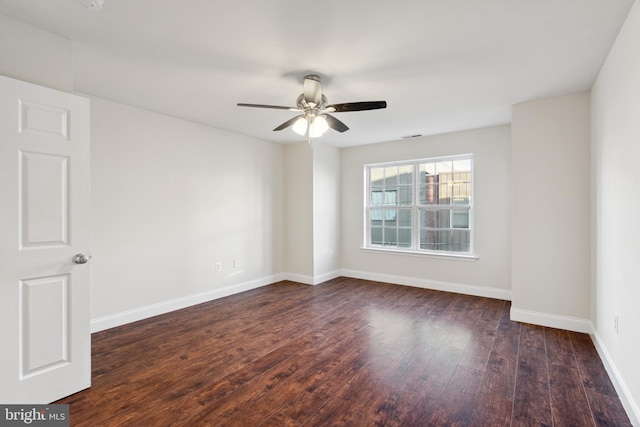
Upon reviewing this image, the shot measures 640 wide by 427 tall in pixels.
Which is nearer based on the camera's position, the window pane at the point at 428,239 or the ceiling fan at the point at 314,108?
the ceiling fan at the point at 314,108

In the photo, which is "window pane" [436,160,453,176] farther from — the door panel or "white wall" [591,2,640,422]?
the door panel

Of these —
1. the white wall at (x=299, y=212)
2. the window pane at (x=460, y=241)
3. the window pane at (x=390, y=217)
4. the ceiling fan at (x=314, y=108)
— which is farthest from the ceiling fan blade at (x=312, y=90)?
the window pane at (x=460, y=241)

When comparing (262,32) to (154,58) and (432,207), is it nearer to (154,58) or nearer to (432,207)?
(154,58)

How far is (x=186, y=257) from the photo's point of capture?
4.05 meters

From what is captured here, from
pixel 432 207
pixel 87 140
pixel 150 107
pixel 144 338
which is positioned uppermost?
pixel 150 107

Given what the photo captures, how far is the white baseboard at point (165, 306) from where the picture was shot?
325 centimetres

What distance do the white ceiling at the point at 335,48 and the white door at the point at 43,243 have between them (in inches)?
24.1

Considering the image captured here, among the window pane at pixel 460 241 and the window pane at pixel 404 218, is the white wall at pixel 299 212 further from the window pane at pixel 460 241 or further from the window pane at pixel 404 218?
the window pane at pixel 460 241

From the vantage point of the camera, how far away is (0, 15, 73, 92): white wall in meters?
1.90

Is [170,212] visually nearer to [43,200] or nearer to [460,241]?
[43,200]

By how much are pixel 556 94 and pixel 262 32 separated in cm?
307

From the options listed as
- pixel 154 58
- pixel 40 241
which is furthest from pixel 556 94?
pixel 40 241

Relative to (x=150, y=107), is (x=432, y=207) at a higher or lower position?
lower

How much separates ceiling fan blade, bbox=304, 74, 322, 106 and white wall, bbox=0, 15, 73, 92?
176 cm
